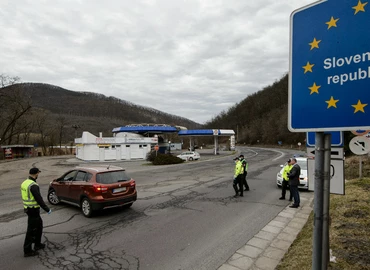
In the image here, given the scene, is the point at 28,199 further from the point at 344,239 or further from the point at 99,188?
the point at 344,239

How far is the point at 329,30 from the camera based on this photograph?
5.72 ft

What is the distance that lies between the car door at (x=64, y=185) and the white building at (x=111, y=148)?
3071 cm

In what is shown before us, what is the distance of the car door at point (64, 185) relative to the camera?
29.0 feet

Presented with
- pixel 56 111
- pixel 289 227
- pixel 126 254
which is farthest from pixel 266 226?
pixel 56 111

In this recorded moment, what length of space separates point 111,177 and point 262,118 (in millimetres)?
117286

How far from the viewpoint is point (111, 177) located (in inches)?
325

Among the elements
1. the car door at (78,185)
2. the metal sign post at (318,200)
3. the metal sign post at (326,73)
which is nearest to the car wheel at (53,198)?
the car door at (78,185)

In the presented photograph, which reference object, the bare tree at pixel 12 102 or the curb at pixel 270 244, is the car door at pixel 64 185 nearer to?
the curb at pixel 270 244

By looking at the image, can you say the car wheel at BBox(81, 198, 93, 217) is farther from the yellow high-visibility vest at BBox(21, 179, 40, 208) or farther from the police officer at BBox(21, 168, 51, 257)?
the yellow high-visibility vest at BBox(21, 179, 40, 208)

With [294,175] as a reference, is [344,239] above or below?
below

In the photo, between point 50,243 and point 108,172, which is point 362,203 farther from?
point 50,243

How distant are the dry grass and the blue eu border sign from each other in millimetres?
3507

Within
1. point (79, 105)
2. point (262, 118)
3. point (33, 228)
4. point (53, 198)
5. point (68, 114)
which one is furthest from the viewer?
point (79, 105)

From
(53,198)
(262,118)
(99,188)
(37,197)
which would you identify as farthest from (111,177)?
(262,118)
